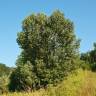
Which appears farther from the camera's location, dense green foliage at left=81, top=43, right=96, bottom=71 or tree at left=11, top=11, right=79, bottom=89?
dense green foliage at left=81, top=43, right=96, bottom=71

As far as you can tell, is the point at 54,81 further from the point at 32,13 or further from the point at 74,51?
the point at 32,13

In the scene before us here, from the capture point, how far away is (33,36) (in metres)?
35.6

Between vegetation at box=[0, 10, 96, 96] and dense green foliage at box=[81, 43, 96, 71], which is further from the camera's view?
dense green foliage at box=[81, 43, 96, 71]

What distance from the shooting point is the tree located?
113ft

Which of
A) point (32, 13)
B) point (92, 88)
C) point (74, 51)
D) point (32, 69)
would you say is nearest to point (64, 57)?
point (74, 51)

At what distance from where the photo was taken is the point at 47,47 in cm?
3534

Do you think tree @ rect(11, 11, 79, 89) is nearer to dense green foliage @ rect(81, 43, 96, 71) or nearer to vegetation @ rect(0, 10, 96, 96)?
vegetation @ rect(0, 10, 96, 96)

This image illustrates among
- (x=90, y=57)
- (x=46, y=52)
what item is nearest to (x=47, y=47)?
(x=46, y=52)

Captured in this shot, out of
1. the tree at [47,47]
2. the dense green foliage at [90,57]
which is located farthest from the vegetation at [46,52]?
the dense green foliage at [90,57]

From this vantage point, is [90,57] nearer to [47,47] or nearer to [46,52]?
[47,47]

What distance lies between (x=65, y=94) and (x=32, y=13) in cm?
2684

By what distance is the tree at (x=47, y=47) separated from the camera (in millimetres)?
34344

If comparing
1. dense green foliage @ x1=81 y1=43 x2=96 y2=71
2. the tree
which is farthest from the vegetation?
dense green foliage @ x1=81 y1=43 x2=96 y2=71

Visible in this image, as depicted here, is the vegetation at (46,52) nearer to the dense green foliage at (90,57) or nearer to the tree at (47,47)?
the tree at (47,47)
